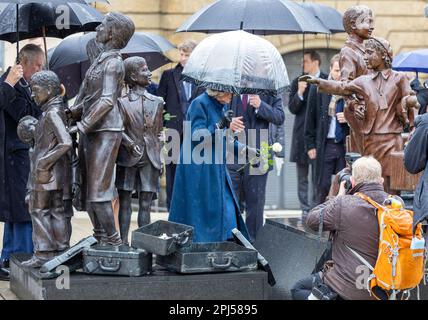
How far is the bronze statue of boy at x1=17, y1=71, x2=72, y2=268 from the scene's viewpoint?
10.1 metres

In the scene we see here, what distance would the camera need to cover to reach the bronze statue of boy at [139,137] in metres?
10.8

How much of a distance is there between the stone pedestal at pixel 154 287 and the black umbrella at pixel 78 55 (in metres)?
3.37

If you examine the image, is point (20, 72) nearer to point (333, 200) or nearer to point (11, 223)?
point (11, 223)

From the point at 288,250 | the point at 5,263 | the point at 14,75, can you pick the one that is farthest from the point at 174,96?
the point at 288,250

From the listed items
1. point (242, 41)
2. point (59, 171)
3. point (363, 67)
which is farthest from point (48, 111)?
point (363, 67)

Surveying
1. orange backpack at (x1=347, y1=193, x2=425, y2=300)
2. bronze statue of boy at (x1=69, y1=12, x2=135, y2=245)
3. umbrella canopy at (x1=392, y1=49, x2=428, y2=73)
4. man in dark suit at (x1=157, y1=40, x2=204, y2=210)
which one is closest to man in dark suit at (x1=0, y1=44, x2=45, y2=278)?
bronze statue of boy at (x1=69, y1=12, x2=135, y2=245)

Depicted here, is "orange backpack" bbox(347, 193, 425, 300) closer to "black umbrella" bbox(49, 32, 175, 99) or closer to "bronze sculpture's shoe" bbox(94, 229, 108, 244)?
"bronze sculpture's shoe" bbox(94, 229, 108, 244)

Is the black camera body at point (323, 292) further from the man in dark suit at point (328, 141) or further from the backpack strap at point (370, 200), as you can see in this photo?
the man in dark suit at point (328, 141)

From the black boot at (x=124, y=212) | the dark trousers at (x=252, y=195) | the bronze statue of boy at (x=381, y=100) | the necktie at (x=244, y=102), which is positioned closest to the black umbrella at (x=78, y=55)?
the necktie at (x=244, y=102)

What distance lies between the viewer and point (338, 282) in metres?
9.41

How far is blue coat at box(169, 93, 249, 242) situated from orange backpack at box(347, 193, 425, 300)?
2.36m

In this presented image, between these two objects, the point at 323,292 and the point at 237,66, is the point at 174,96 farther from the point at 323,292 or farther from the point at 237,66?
the point at 323,292

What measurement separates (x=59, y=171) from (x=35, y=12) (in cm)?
280

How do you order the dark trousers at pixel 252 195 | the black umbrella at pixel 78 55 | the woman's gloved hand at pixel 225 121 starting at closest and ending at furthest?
the woman's gloved hand at pixel 225 121 → the black umbrella at pixel 78 55 → the dark trousers at pixel 252 195
